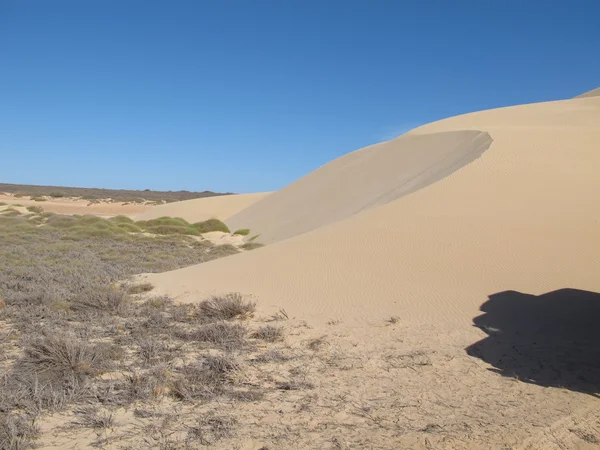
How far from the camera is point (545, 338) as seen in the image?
7293 mm

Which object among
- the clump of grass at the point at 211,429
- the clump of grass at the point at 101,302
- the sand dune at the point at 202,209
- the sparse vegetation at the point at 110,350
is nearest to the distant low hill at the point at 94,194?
the sand dune at the point at 202,209

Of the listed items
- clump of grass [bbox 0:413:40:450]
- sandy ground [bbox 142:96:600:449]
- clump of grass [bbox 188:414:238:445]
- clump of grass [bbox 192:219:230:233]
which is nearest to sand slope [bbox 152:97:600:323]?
sandy ground [bbox 142:96:600:449]

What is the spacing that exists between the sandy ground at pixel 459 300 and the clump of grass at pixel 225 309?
0.48 meters

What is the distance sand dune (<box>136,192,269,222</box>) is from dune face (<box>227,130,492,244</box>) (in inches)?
245

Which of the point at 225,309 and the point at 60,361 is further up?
the point at 225,309

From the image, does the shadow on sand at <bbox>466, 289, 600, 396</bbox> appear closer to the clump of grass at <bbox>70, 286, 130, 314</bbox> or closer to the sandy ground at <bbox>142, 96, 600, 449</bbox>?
the sandy ground at <bbox>142, 96, 600, 449</bbox>

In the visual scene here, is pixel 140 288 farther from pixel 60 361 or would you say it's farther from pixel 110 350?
pixel 60 361

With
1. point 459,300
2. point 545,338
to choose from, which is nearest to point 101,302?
point 459,300

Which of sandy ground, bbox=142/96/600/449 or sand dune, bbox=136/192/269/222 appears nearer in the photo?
sandy ground, bbox=142/96/600/449

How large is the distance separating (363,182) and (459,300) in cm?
1858

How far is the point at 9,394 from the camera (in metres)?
5.17

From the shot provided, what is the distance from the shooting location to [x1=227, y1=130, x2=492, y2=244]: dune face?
70.5 ft

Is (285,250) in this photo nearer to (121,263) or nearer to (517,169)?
(121,263)

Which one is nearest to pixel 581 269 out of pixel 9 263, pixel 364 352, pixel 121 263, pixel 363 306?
pixel 363 306
